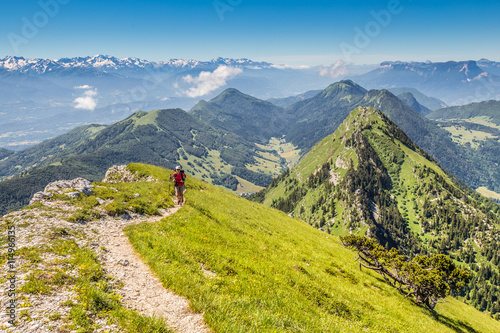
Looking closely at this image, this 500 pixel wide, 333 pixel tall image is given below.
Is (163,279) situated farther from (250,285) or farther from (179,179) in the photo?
(179,179)

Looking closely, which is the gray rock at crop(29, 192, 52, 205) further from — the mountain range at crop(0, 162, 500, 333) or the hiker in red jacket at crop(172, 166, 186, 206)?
the hiker in red jacket at crop(172, 166, 186, 206)

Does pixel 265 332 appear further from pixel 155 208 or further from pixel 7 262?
pixel 155 208

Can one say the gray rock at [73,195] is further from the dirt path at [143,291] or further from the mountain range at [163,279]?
the dirt path at [143,291]

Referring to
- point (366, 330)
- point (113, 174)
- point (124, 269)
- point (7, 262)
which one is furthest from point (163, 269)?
point (113, 174)

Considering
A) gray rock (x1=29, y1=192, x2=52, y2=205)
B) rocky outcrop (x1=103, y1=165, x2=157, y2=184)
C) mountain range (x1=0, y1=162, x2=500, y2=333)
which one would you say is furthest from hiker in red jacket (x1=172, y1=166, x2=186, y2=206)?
rocky outcrop (x1=103, y1=165, x2=157, y2=184)

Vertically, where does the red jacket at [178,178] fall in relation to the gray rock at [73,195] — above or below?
above

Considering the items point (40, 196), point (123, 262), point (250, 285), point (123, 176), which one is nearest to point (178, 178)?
point (40, 196)

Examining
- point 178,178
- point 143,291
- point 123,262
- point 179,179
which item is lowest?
point 123,262

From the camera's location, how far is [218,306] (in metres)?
10.7

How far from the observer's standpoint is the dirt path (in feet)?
32.4

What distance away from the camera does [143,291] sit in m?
11.8

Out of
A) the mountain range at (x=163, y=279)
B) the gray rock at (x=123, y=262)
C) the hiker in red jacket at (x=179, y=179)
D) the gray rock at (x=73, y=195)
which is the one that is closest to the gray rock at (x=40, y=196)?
the mountain range at (x=163, y=279)

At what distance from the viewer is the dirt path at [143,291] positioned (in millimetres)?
9890

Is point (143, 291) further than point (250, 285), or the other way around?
point (250, 285)
